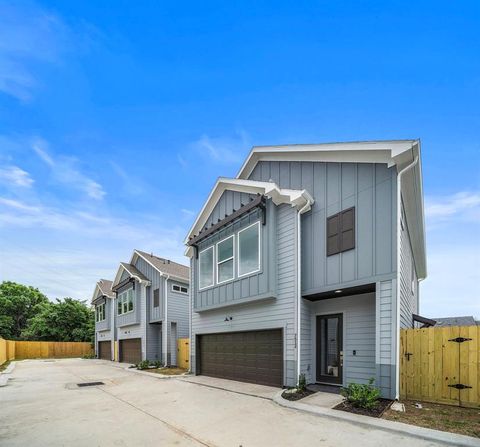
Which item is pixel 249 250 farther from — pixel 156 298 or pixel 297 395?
pixel 156 298

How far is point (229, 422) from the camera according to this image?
21.5 feet

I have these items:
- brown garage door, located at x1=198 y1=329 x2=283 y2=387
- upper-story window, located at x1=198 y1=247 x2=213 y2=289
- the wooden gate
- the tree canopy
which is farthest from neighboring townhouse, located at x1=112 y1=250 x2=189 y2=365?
the tree canopy

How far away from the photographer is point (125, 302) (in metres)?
23.9

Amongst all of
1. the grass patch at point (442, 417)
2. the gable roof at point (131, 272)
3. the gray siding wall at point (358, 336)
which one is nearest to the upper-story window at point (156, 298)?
the gable roof at point (131, 272)

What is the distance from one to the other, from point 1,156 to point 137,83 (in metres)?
5.60

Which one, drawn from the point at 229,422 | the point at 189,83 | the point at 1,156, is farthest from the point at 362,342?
the point at 1,156

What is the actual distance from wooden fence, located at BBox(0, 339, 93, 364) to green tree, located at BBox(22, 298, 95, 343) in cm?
199

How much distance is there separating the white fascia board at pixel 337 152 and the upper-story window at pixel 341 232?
1.41 metres

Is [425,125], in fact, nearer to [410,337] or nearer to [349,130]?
[349,130]

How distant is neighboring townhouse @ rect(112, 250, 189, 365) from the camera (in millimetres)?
19156

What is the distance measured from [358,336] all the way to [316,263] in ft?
7.09

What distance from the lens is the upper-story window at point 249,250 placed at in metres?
11.2

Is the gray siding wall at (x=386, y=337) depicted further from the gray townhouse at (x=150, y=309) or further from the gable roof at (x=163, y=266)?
the gable roof at (x=163, y=266)

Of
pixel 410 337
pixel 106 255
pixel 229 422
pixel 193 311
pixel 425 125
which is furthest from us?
pixel 106 255
